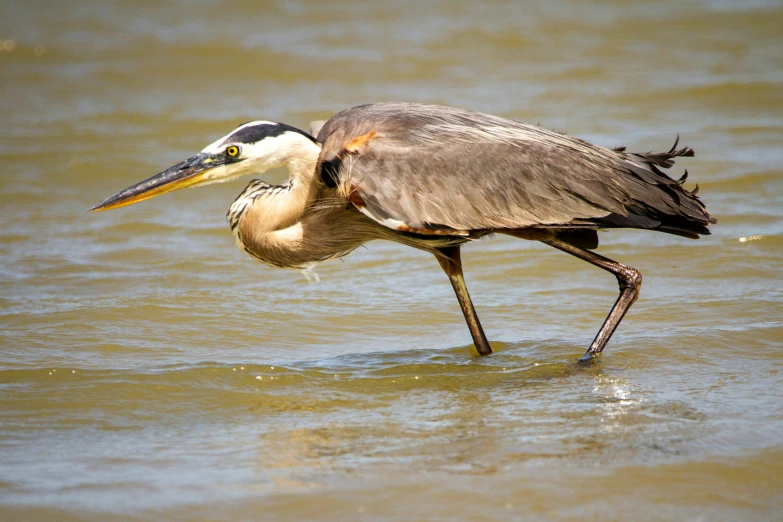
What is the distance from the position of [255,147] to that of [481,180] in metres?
1.32

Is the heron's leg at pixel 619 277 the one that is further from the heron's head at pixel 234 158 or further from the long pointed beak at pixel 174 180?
the long pointed beak at pixel 174 180

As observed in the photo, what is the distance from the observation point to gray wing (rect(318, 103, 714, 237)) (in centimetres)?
560

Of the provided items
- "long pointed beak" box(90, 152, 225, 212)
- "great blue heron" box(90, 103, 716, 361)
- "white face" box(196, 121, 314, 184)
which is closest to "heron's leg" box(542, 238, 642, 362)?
"great blue heron" box(90, 103, 716, 361)

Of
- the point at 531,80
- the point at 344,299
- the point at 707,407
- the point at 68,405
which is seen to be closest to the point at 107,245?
the point at 344,299

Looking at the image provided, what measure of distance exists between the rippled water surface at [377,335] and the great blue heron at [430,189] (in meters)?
0.71

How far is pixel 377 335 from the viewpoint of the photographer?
6664 millimetres

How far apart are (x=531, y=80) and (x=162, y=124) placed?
5324 mm

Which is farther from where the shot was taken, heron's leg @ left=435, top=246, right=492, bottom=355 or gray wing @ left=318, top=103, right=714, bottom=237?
heron's leg @ left=435, top=246, right=492, bottom=355

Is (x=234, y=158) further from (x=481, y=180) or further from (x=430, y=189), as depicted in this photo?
(x=481, y=180)

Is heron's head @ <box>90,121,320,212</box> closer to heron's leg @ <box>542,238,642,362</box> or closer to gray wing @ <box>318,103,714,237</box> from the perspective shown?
gray wing @ <box>318,103,714,237</box>

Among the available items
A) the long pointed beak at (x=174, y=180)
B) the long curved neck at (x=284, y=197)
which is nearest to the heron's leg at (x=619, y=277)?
the long curved neck at (x=284, y=197)

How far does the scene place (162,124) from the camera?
13094mm

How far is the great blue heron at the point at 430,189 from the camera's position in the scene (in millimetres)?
5605

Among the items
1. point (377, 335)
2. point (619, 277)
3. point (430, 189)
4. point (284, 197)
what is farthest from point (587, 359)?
point (284, 197)
